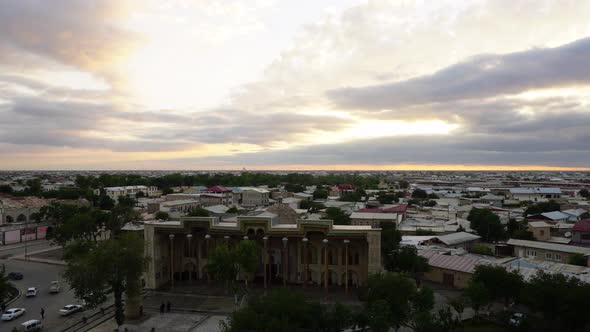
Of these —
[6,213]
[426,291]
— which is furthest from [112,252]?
[6,213]

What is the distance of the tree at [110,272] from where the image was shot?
23758 mm

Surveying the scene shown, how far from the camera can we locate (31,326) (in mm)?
24672

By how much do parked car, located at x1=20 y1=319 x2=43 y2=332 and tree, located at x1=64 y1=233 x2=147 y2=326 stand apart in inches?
128

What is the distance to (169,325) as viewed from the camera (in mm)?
25484

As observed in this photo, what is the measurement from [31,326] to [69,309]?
3.32 meters

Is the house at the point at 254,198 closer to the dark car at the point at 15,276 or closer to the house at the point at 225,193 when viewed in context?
the house at the point at 225,193

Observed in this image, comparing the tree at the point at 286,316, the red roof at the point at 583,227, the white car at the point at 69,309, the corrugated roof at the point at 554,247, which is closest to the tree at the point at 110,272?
the white car at the point at 69,309

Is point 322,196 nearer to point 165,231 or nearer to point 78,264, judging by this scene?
point 165,231

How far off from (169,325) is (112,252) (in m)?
5.96

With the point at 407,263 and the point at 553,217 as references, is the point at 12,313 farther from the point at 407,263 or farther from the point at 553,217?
the point at 553,217

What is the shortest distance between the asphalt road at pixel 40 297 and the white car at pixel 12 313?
0.96 ft

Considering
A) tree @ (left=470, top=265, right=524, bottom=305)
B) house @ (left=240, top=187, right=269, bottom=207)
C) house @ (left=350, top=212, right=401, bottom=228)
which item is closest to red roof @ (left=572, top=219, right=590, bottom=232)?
house @ (left=350, top=212, right=401, bottom=228)

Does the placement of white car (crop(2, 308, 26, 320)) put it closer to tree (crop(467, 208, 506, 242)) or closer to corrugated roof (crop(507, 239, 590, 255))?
corrugated roof (crop(507, 239, 590, 255))

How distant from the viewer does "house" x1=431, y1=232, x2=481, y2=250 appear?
153 feet
